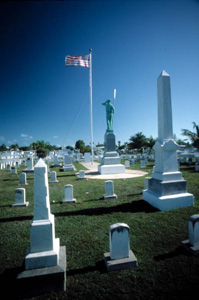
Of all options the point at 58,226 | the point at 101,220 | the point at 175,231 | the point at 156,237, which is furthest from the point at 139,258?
the point at 58,226

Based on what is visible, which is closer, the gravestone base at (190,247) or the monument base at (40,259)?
the monument base at (40,259)

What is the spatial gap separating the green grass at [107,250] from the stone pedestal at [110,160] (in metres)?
6.38

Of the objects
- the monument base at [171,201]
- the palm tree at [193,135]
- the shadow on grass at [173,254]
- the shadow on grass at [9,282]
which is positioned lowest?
the shadow on grass at [9,282]

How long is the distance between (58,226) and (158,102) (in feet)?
16.2

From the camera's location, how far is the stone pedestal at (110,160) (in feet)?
38.3

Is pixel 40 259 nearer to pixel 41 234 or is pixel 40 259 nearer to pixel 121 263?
pixel 41 234

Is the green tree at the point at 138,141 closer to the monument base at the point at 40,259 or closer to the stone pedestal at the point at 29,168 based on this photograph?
the stone pedestal at the point at 29,168

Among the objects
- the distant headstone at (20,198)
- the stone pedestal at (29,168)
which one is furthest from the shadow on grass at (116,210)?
the stone pedestal at (29,168)

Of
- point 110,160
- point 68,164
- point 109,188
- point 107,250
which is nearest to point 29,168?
point 68,164

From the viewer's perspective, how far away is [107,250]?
282cm

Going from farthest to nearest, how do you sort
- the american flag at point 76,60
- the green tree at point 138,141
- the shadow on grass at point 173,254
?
the green tree at point 138,141, the american flag at point 76,60, the shadow on grass at point 173,254

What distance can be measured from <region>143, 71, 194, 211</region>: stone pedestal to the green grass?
11.4 inches

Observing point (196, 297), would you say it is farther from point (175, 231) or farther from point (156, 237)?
point (175, 231)

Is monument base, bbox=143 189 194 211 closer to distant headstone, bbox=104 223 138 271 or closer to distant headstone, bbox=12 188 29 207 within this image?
distant headstone, bbox=104 223 138 271
